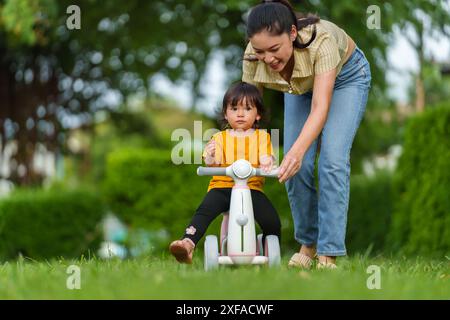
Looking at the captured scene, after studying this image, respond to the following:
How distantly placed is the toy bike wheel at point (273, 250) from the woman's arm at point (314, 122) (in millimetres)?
370

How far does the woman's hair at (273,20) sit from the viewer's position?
3637 millimetres

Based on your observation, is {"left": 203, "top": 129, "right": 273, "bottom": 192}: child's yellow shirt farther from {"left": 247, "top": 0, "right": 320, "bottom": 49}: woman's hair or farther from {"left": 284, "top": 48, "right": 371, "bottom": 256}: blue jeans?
{"left": 247, "top": 0, "right": 320, "bottom": 49}: woman's hair

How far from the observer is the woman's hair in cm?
364

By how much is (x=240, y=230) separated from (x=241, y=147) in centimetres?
45

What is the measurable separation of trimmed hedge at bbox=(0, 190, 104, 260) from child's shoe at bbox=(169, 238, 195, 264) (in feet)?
17.5

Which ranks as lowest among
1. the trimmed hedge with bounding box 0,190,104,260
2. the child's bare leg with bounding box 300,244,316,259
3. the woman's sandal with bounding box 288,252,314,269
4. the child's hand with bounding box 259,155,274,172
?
the trimmed hedge with bounding box 0,190,104,260

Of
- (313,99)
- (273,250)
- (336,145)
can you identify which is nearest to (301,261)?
(273,250)

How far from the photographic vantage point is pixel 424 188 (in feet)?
23.3

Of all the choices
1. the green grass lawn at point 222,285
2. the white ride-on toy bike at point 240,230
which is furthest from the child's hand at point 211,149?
the green grass lawn at point 222,285

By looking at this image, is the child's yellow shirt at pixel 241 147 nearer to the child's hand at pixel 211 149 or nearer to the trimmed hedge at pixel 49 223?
the child's hand at pixel 211 149

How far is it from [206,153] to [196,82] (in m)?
7.45

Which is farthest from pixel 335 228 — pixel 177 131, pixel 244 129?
pixel 177 131

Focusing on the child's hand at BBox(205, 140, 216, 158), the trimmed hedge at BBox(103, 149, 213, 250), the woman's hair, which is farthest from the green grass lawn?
the trimmed hedge at BBox(103, 149, 213, 250)

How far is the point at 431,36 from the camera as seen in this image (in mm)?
8547
